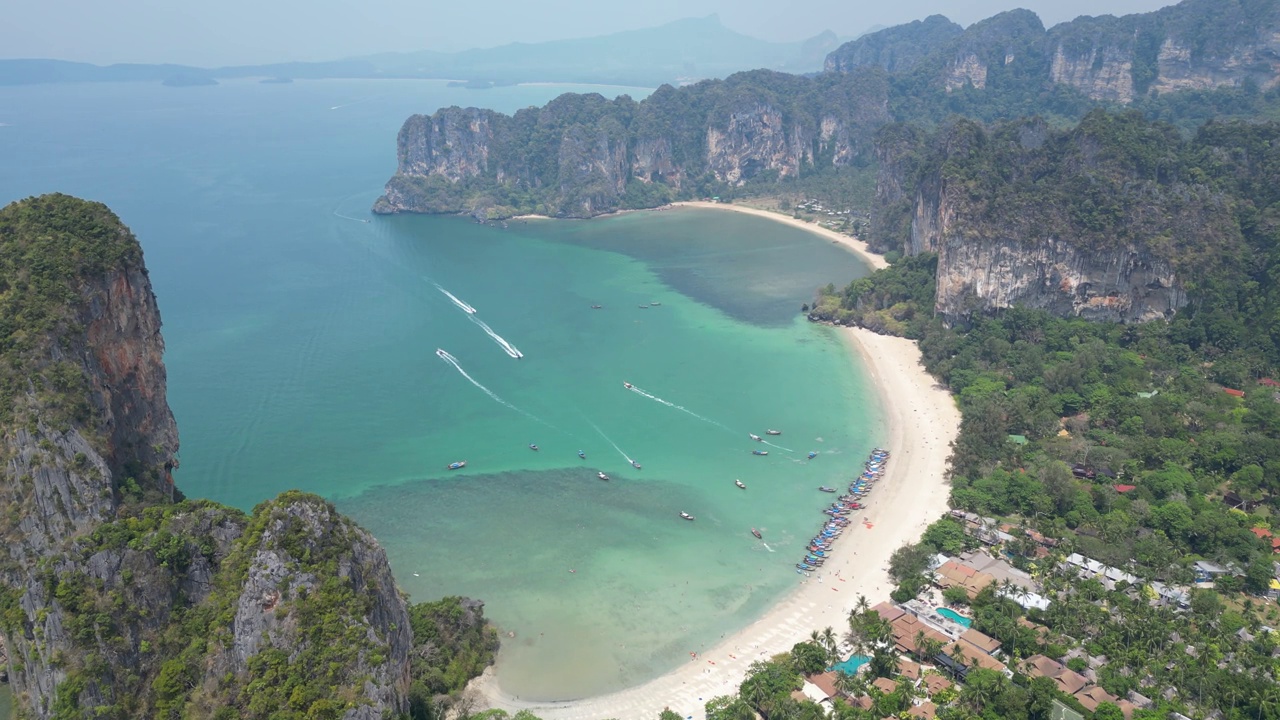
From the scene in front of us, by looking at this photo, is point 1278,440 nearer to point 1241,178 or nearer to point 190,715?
point 1241,178

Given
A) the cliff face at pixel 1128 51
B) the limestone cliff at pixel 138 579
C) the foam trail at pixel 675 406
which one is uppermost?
the cliff face at pixel 1128 51

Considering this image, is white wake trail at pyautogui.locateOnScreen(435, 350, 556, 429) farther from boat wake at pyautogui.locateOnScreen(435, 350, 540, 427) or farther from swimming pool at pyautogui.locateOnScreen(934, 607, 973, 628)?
swimming pool at pyautogui.locateOnScreen(934, 607, 973, 628)

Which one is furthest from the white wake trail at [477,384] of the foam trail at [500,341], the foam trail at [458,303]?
the foam trail at [458,303]

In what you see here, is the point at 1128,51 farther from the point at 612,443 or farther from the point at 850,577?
the point at 850,577

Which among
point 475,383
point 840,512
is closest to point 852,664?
point 840,512

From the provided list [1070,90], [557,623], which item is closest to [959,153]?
[557,623]

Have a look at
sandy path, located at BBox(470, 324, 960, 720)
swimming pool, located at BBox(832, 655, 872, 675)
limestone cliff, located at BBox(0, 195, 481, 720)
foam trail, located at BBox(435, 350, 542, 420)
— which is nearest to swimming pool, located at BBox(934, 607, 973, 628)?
sandy path, located at BBox(470, 324, 960, 720)

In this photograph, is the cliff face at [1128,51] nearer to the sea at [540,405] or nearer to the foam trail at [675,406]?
the sea at [540,405]
